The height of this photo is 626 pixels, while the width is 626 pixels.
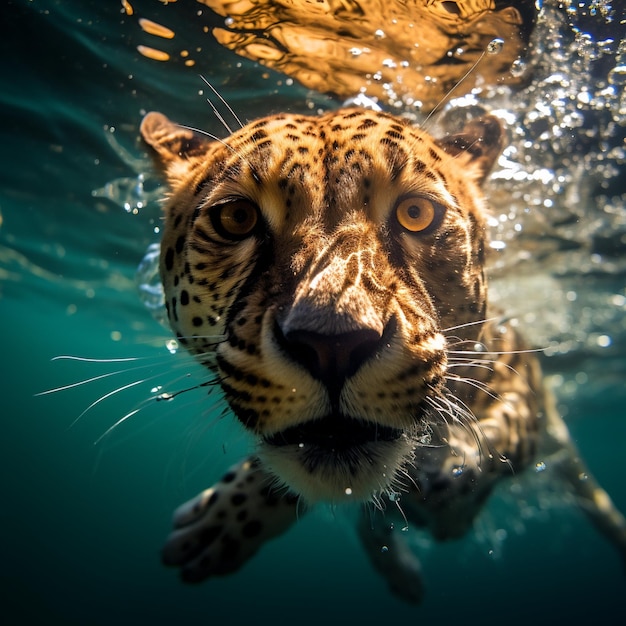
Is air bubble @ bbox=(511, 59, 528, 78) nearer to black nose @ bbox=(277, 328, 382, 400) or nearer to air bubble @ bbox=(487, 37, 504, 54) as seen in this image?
air bubble @ bbox=(487, 37, 504, 54)

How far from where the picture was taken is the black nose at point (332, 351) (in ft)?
6.73

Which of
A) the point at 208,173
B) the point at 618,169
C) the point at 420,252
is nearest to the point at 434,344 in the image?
the point at 420,252

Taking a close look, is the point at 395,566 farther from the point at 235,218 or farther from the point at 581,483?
the point at 235,218

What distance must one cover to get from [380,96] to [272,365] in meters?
4.45

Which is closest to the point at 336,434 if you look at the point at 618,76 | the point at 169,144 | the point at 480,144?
the point at 169,144

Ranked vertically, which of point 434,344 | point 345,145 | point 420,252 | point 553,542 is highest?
point 345,145

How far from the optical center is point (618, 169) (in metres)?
6.87

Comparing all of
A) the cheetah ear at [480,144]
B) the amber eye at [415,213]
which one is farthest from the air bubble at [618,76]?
the amber eye at [415,213]

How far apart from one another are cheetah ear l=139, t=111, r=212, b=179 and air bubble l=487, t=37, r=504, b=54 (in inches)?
114

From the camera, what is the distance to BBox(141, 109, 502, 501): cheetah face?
2172 mm

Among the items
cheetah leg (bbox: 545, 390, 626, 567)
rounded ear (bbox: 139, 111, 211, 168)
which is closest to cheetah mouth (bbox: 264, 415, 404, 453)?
rounded ear (bbox: 139, 111, 211, 168)

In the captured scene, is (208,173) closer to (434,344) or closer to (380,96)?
(434,344)

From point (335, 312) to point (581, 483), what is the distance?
32.3 feet

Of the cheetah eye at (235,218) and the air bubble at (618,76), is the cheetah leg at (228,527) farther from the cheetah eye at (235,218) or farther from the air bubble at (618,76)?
the air bubble at (618,76)
